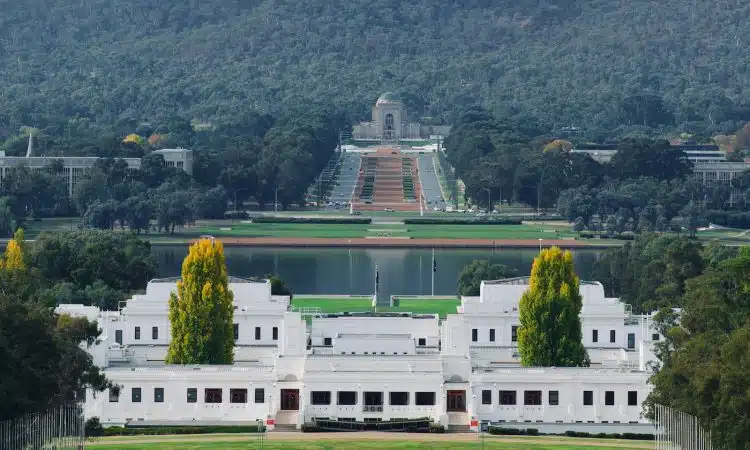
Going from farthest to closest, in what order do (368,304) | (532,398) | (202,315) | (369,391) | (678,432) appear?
1. (368,304)
2. (202,315)
3. (532,398)
4. (369,391)
5. (678,432)

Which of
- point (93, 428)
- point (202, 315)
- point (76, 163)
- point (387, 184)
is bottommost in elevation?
point (93, 428)

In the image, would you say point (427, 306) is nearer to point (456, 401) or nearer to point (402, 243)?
point (456, 401)

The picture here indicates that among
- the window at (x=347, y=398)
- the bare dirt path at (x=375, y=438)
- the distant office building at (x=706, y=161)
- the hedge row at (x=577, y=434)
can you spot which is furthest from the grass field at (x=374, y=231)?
the bare dirt path at (x=375, y=438)

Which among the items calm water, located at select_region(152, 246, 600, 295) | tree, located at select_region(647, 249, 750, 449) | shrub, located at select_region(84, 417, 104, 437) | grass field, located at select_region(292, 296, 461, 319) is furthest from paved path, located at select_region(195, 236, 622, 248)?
shrub, located at select_region(84, 417, 104, 437)

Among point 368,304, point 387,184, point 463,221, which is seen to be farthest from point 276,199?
point 368,304

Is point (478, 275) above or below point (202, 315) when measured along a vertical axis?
above

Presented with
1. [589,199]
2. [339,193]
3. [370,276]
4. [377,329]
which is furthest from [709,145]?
[377,329]

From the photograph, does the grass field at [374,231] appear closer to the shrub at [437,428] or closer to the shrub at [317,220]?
the shrub at [317,220]

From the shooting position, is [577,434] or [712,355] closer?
[712,355]
